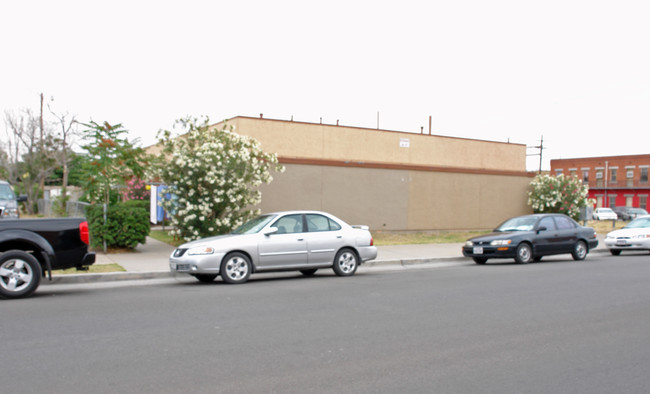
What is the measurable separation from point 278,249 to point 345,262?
172 centimetres

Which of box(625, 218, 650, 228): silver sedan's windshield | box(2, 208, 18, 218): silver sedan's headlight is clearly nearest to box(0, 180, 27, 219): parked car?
box(2, 208, 18, 218): silver sedan's headlight

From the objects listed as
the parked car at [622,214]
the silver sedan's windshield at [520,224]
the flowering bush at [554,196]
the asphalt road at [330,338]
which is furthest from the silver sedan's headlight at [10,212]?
the parked car at [622,214]

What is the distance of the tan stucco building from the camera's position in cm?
2267

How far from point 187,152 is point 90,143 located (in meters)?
2.73

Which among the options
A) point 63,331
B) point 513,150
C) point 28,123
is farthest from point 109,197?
point 28,123

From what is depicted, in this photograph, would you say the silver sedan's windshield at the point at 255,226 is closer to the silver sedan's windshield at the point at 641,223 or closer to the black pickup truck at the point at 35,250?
the black pickup truck at the point at 35,250

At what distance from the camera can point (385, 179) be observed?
24.6 meters

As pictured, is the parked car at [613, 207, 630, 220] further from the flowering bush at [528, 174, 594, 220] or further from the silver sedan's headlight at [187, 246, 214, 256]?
the silver sedan's headlight at [187, 246, 214, 256]

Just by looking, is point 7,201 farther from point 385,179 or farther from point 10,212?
point 385,179

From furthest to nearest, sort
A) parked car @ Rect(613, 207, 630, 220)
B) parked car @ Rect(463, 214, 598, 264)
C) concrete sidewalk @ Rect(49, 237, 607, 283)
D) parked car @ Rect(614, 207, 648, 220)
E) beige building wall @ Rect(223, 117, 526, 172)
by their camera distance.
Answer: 1. parked car @ Rect(613, 207, 630, 220)
2. parked car @ Rect(614, 207, 648, 220)
3. beige building wall @ Rect(223, 117, 526, 172)
4. parked car @ Rect(463, 214, 598, 264)
5. concrete sidewalk @ Rect(49, 237, 607, 283)

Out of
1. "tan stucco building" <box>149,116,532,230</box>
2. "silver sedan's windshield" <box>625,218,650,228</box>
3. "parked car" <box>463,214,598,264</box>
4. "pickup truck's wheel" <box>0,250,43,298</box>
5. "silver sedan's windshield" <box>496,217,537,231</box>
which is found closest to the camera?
"pickup truck's wheel" <box>0,250,43,298</box>

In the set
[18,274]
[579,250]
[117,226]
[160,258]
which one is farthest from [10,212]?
[579,250]

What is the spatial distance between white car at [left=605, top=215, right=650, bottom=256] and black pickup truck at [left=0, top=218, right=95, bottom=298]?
56.5 feet

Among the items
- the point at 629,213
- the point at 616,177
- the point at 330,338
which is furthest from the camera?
the point at 616,177
